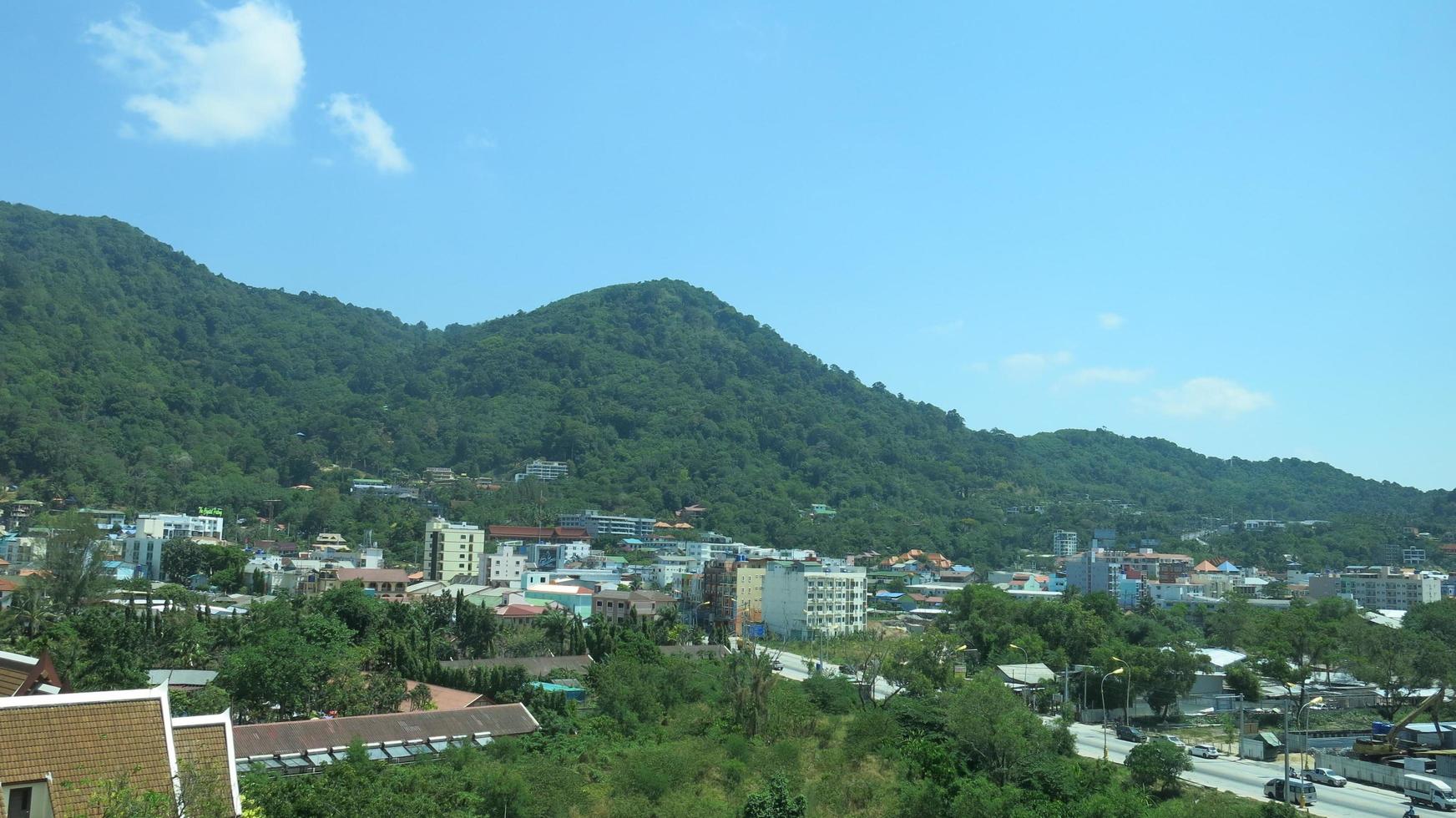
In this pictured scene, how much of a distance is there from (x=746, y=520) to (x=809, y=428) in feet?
108

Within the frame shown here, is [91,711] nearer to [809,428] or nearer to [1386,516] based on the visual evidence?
[809,428]

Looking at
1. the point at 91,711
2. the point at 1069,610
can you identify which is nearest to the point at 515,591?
the point at 1069,610

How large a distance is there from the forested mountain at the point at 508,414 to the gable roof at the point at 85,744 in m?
85.6

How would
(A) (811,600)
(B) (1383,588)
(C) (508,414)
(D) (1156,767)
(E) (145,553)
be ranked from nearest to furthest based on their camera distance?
(D) (1156,767)
(A) (811,600)
(E) (145,553)
(B) (1383,588)
(C) (508,414)

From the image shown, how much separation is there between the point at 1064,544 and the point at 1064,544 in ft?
0.30

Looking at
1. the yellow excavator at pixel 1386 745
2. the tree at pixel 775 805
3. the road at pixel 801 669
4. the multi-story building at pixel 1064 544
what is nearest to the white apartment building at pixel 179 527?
the road at pixel 801 669

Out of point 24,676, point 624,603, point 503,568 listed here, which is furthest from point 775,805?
point 503,568

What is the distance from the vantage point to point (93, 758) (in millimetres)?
9188

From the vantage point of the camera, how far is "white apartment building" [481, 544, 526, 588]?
231 feet

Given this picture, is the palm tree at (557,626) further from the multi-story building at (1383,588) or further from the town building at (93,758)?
the multi-story building at (1383,588)

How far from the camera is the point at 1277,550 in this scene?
113 metres

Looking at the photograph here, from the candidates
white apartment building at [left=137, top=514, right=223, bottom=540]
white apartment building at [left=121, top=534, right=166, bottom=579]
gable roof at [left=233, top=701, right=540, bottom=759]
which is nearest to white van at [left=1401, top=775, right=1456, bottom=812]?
gable roof at [left=233, top=701, right=540, bottom=759]

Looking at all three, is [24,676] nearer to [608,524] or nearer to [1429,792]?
[1429,792]

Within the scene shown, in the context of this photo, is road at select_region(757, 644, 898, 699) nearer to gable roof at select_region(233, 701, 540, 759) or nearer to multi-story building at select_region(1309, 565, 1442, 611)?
gable roof at select_region(233, 701, 540, 759)
